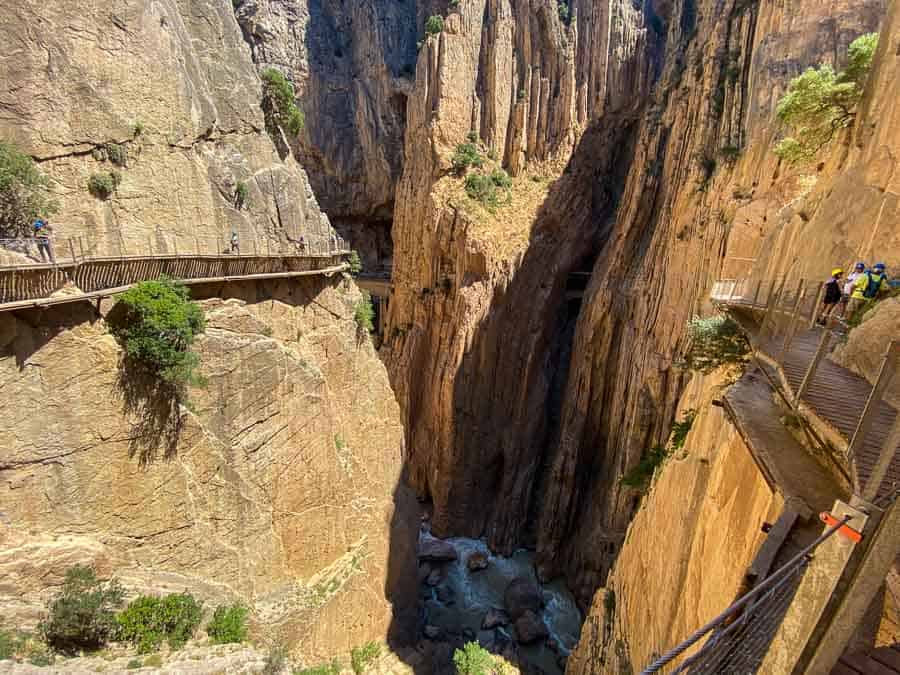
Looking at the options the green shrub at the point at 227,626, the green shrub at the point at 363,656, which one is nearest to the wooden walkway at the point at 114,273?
the green shrub at the point at 227,626

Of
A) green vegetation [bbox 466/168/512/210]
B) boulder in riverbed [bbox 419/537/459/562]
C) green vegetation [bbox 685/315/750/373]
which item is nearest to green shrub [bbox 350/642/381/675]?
boulder in riverbed [bbox 419/537/459/562]

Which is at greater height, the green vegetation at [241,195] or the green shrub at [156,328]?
the green vegetation at [241,195]

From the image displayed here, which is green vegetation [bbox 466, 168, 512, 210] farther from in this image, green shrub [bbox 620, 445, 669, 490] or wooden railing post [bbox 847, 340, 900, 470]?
wooden railing post [bbox 847, 340, 900, 470]

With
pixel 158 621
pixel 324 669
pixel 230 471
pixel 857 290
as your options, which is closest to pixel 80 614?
pixel 158 621

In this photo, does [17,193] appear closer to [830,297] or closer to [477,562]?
[830,297]

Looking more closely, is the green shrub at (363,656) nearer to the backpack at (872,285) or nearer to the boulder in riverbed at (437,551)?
the boulder in riverbed at (437,551)

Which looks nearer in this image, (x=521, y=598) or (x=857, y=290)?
(x=857, y=290)

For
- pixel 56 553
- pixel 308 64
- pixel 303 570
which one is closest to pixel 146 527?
pixel 56 553
